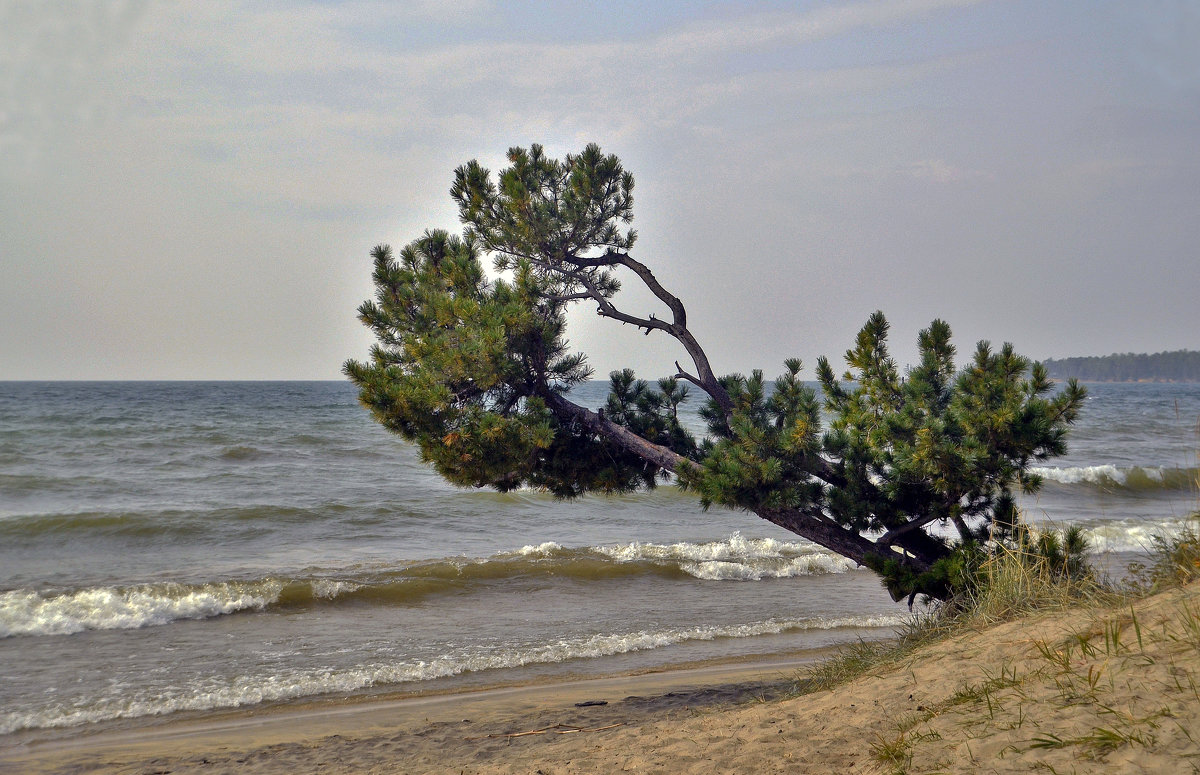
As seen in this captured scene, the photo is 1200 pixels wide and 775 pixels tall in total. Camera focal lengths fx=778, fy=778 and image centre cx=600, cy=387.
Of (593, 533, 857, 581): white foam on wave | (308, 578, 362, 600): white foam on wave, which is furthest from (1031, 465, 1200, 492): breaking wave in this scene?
(308, 578, 362, 600): white foam on wave

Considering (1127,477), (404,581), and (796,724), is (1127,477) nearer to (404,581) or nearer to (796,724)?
(404,581)

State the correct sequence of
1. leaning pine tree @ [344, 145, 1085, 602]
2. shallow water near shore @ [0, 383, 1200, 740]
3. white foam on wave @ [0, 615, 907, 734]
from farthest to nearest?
shallow water near shore @ [0, 383, 1200, 740] → white foam on wave @ [0, 615, 907, 734] → leaning pine tree @ [344, 145, 1085, 602]

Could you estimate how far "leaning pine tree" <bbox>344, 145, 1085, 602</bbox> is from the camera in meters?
5.80

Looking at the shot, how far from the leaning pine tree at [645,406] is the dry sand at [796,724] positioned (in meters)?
1.50

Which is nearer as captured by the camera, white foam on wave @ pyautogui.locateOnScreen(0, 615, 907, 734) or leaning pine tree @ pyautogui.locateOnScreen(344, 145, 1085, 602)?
leaning pine tree @ pyautogui.locateOnScreen(344, 145, 1085, 602)

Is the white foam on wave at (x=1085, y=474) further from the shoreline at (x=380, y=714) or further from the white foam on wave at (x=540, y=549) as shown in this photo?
the shoreline at (x=380, y=714)

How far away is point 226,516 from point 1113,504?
848 inches

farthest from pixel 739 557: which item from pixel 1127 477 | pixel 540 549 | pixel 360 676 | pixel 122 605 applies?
pixel 1127 477

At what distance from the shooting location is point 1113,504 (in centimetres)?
2027

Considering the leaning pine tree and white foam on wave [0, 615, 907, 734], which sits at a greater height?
the leaning pine tree

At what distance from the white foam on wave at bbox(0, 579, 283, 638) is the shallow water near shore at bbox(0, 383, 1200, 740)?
1.3 inches

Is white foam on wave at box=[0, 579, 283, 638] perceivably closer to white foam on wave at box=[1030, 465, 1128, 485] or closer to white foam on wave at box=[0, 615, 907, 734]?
white foam on wave at box=[0, 615, 907, 734]

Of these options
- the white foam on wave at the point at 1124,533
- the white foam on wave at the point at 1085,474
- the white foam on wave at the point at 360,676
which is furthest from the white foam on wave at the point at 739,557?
the white foam on wave at the point at 1085,474

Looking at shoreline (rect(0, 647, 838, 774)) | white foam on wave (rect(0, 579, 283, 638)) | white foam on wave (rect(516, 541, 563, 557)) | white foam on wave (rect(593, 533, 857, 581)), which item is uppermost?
white foam on wave (rect(0, 579, 283, 638))
